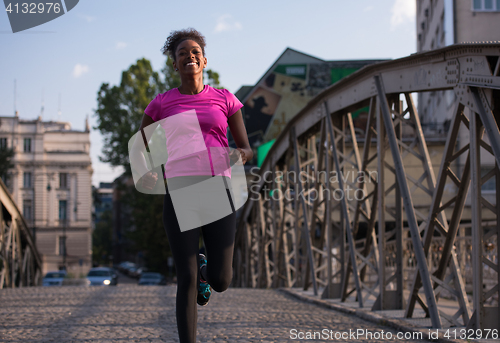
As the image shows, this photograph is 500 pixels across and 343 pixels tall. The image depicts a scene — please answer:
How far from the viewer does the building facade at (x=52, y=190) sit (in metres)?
63.9

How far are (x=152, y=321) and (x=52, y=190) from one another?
60409mm

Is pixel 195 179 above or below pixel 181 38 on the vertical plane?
below

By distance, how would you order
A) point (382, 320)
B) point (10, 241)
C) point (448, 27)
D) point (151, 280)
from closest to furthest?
point (382, 320) → point (10, 241) → point (448, 27) → point (151, 280)

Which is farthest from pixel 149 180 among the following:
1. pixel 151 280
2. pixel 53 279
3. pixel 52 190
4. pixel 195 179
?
pixel 52 190

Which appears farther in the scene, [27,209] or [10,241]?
[27,209]

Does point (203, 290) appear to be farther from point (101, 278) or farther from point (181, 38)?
point (101, 278)

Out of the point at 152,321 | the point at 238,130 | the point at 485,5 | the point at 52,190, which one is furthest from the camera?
the point at 52,190

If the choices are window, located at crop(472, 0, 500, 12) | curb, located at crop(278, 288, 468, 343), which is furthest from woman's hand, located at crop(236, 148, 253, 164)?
window, located at crop(472, 0, 500, 12)

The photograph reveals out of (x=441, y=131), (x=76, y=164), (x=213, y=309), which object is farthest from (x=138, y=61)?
(x=213, y=309)

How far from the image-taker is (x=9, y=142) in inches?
2569

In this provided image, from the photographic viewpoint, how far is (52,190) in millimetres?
64875

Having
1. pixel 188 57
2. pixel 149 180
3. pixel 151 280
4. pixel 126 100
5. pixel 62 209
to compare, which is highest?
pixel 126 100

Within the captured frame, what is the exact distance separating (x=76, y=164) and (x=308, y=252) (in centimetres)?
5704

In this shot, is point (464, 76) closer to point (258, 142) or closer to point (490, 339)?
point (490, 339)
